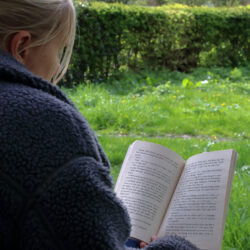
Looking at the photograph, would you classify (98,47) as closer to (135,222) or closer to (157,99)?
(157,99)

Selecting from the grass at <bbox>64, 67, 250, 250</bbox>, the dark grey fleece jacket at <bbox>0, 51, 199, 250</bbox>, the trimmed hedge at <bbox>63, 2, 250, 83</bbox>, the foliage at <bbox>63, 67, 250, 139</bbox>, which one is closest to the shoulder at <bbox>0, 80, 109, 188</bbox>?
the dark grey fleece jacket at <bbox>0, 51, 199, 250</bbox>

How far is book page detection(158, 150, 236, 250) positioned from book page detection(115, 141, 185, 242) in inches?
1.6

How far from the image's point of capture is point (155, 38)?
7.81m

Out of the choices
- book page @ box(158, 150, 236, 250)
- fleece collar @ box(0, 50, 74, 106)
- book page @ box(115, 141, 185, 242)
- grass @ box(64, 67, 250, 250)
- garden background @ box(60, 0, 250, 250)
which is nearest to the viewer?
fleece collar @ box(0, 50, 74, 106)

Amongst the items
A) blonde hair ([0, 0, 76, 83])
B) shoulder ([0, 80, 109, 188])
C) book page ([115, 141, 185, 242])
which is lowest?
book page ([115, 141, 185, 242])

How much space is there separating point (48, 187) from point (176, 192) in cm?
79

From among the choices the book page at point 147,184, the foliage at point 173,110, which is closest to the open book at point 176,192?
the book page at point 147,184

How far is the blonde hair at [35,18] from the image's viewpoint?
895 mm

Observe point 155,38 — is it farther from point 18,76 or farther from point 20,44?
point 18,76

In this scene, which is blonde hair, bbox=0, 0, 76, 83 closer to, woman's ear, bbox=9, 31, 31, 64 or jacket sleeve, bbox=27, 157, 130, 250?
woman's ear, bbox=9, 31, 31, 64

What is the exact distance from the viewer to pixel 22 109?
75 cm

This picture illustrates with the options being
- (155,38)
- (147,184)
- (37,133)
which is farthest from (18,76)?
(155,38)

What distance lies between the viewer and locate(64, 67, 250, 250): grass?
2607mm

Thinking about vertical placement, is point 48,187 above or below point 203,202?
above
